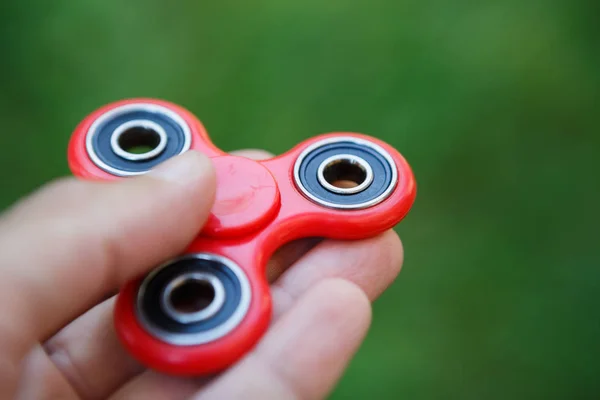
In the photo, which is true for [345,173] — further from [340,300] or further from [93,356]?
[93,356]

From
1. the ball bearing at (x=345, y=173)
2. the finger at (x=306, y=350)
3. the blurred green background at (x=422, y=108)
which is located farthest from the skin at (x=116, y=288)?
the blurred green background at (x=422, y=108)

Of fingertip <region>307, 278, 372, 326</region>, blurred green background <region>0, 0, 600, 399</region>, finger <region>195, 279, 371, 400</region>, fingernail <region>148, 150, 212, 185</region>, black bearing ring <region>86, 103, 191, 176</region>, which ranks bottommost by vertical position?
blurred green background <region>0, 0, 600, 399</region>

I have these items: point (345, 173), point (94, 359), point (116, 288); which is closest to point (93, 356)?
point (94, 359)

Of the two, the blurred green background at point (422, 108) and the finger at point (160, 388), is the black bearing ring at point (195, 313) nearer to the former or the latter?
the finger at point (160, 388)

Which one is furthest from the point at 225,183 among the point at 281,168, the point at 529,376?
the point at 529,376

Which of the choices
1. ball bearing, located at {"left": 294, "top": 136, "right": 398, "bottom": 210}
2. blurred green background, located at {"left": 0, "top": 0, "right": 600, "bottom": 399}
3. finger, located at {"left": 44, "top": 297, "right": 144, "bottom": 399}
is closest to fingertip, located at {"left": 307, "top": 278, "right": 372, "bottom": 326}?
ball bearing, located at {"left": 294, "top": 136, "right": 398, "bottom": 210}

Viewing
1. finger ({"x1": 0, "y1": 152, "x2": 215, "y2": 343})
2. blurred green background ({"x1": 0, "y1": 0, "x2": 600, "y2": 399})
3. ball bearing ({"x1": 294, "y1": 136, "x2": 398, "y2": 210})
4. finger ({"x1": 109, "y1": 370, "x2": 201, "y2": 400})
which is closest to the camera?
finger ({"x1": 0, "y1": 152, "x2": 215, "y2": 343})

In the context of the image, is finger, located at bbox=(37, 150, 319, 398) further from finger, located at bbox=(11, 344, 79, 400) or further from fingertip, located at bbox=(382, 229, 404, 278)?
fingertip, located at bbox=(382, 229, 404, 278)
